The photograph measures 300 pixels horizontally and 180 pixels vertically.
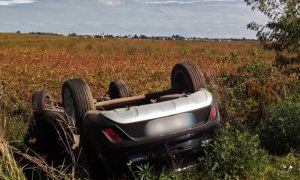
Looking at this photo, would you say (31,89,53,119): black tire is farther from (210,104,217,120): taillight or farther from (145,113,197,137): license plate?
(210,104,217,120): taillight

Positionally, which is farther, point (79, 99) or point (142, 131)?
point (79, 99)

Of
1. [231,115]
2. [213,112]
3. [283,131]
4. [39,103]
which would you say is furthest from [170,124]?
[39,103]

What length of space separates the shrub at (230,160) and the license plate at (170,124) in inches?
13.8

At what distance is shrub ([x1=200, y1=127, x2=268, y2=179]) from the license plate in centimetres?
35

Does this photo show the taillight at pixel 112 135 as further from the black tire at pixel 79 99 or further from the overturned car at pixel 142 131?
the black tire at pixel 79 99

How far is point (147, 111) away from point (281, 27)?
4.40m

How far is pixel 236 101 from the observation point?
639 centimetres

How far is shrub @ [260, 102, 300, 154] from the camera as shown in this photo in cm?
461

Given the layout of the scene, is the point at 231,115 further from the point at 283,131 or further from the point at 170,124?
the point at 170,124

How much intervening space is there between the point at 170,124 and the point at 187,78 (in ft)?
3.76

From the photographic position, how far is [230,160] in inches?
142

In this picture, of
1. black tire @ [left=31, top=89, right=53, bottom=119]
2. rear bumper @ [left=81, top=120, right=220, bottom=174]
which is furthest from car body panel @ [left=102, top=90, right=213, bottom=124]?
black tire @ [left=31, top=89, right=53, bottom=119]

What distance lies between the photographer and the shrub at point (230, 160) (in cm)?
359

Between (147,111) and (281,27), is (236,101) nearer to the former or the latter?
(281,27)
